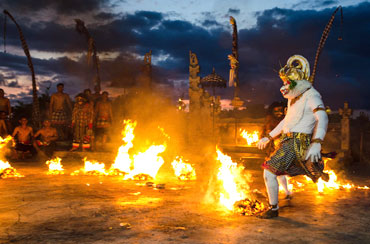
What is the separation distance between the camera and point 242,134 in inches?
524

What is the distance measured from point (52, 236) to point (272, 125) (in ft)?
15.3

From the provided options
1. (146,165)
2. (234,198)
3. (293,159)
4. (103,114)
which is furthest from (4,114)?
(293,159)

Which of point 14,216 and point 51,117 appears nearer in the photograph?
point 14,216

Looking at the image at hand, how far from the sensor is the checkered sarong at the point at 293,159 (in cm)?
450

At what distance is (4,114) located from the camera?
11.8 meters

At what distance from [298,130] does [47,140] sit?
9.45 meters

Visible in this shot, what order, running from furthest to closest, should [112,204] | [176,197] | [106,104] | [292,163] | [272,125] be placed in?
1. [106,104]
2. [272,125]
3. [176,197]
4. [112,204]
5. [292,163]

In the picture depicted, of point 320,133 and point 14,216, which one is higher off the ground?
point 320,133

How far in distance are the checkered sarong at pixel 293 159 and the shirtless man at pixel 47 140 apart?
29.4 feet

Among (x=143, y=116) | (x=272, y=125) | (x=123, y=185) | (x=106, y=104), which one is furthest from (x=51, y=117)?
(x=272, y=125)

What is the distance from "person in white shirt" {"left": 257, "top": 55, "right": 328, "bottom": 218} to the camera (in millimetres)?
4445

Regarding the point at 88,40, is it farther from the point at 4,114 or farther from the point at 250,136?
the point at 250,136

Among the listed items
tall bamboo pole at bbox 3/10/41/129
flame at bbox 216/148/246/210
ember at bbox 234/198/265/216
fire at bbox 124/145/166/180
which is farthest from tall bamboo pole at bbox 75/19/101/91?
ember at bbox 234/198/265/216

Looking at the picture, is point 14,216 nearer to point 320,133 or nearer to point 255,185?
point 320,133
